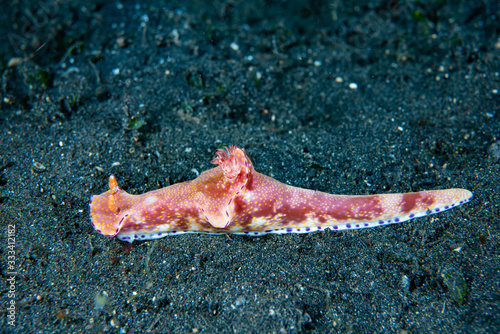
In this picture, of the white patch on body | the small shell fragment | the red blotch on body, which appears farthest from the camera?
the small shell fragment

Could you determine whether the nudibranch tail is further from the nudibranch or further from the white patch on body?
the white patch on body

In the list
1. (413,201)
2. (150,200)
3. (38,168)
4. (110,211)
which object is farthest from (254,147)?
(38,168)

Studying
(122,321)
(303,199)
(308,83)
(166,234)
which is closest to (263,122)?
(308,83)

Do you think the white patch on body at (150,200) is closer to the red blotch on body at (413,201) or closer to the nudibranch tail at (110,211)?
the nudibranch tail at (110,211)

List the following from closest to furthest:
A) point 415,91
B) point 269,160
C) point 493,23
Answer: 1. point 269,160
2. point 415,91
3. point 493,23

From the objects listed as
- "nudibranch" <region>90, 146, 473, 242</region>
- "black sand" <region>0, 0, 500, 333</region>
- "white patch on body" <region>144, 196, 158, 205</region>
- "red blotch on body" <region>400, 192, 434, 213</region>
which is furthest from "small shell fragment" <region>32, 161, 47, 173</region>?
"red blotch on body" <region>400, 192, 434, 213</region>

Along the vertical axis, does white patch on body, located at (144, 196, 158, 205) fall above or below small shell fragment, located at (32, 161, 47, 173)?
above

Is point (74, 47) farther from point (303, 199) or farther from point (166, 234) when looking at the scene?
point (303, 199)

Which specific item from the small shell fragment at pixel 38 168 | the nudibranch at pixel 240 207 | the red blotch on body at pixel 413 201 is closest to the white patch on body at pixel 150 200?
the nudibranch at pixel 240 207
